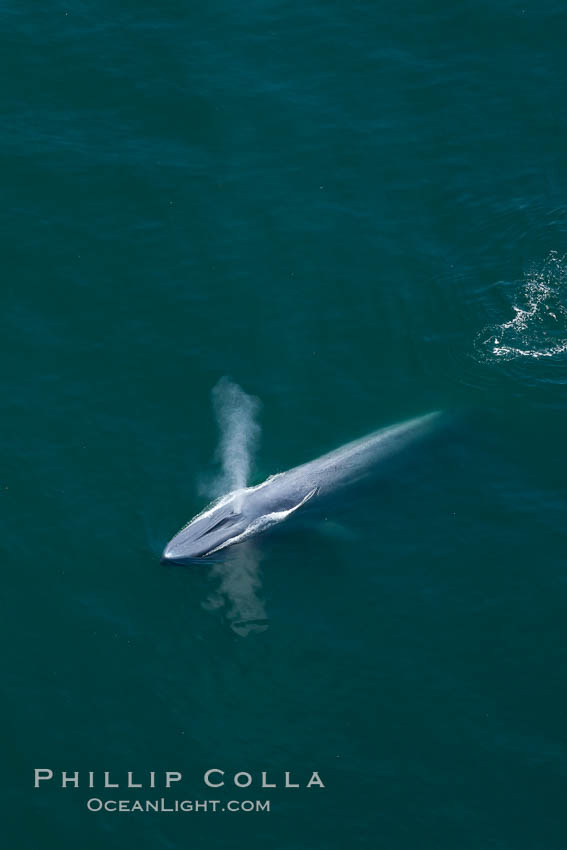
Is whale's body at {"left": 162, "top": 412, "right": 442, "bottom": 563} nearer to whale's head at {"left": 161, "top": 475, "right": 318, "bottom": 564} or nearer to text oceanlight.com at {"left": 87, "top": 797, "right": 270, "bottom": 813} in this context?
whale's head at {"left": 161, "top": 475, "right": 318, "bottom": 564}

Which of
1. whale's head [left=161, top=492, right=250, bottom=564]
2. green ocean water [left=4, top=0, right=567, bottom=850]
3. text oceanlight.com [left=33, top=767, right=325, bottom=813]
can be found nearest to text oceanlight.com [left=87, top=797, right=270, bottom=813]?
text oceanlight.com [left=33, top=767, right=325, bottom=813]

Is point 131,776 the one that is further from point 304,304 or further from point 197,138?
point 197,138

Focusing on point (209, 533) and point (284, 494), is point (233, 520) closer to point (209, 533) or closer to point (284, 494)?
point (209, 533)

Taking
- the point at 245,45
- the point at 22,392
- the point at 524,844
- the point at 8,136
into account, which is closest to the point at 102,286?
the point at 22,392

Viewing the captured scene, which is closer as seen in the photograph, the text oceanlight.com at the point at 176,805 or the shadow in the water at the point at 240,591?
the text oceanlight.com at the point at 176,805

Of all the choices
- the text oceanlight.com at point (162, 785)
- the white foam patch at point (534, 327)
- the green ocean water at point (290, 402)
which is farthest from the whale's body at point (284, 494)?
the text oceanlight.com at point (162, 785)

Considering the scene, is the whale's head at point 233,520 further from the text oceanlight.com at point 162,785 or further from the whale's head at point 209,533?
the text oceanlight.com at point 162,785

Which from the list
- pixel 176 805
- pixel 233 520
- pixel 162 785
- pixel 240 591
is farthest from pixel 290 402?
pixel 176 805

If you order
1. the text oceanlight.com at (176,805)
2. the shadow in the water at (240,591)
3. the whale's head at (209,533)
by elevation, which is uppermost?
the whale's head at (209,533)
